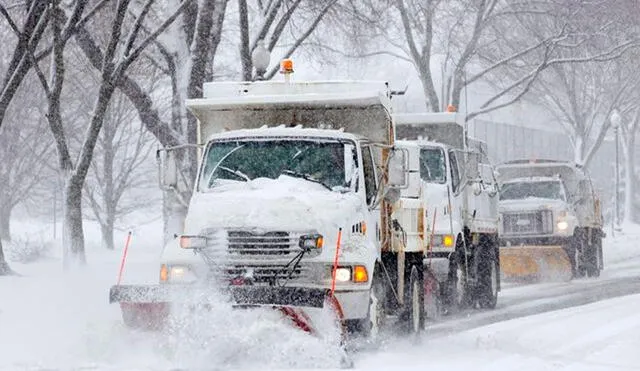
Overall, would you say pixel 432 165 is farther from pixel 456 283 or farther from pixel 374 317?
pixel 374 317

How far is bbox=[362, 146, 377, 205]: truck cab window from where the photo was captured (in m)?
12.3

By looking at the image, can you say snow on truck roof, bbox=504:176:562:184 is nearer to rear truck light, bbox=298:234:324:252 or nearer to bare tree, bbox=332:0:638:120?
bare tree, bbox=332:0:638:120

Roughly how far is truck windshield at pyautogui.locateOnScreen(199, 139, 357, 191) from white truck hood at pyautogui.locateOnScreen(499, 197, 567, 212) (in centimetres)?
1399

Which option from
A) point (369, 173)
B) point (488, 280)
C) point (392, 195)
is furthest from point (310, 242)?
point (488, 280)

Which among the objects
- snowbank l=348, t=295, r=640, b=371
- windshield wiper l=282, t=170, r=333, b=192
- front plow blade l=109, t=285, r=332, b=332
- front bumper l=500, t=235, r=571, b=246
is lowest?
snowbank l=348, t=295, r=640, b=371

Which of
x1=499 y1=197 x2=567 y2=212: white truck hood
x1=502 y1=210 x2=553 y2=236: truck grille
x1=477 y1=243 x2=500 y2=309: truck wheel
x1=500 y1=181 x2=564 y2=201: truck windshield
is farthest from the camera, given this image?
x1=500 y1=181 x2=564 y2=201: truck windshield

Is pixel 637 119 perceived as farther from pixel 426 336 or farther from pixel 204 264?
pixel 204 264

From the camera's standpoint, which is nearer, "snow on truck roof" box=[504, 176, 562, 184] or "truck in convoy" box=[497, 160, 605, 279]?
"truck in convoy" box=[497, 160, 605, 279]

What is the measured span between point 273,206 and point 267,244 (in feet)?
1.25

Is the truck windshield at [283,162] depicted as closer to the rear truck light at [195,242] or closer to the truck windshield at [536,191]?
the rear truck light at [195,242]

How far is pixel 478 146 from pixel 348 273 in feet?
35.2

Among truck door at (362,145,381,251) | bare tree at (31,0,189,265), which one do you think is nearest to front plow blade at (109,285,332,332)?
truck door at (362,145,381,251)

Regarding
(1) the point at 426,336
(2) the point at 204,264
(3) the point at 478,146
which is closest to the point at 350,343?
(2) the point at 204,264

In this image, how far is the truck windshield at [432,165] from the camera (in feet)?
58.6
